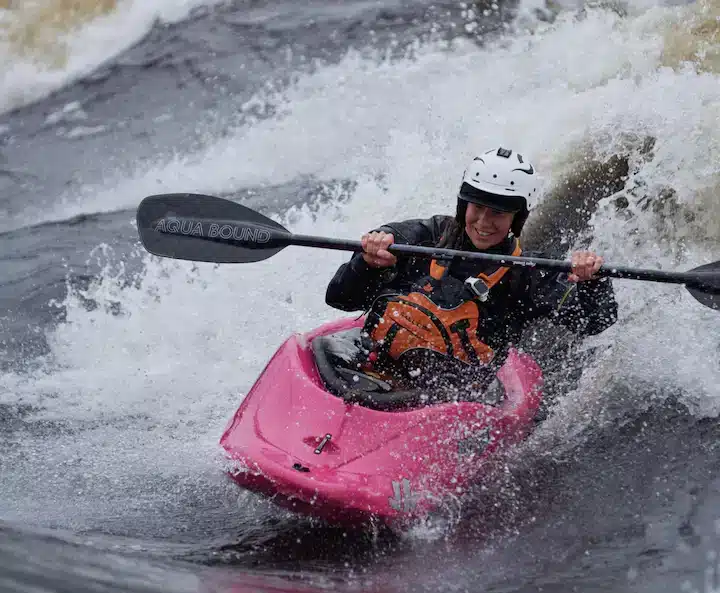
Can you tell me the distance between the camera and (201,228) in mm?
4277

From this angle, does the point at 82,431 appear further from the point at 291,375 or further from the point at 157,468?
the point at 291,375

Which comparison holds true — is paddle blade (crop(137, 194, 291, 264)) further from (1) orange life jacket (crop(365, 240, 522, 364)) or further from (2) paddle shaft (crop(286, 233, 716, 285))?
(1) orange life jacket (crop(365, 240, 522, 364))

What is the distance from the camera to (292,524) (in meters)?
3.77

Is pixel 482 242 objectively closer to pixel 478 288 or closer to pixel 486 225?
pixel 486 225

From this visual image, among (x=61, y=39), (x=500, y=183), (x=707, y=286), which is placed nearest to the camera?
(x=500, y=183)

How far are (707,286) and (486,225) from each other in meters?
0.96

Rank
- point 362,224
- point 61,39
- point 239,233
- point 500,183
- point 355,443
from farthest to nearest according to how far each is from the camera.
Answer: point 61,39
point 362,224
point 239,233
point 500,183
point 355,443

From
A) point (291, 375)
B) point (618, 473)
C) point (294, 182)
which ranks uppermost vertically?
point (291, 375)

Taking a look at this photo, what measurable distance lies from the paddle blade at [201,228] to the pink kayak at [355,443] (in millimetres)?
536

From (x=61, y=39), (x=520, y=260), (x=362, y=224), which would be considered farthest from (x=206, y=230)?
(x=61, y=39)

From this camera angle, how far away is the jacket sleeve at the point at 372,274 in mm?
3965

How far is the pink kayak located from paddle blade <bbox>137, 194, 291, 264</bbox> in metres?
0.54

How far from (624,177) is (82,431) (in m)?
3.78

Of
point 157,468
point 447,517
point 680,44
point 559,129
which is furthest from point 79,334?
point 680,44
